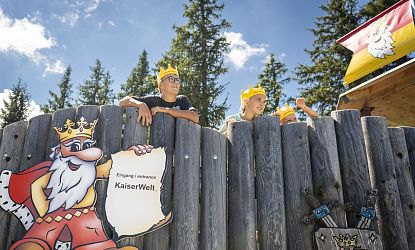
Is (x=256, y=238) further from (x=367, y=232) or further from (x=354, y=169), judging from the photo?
(x=354, y=169)

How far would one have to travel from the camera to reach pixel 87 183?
2.58 meters

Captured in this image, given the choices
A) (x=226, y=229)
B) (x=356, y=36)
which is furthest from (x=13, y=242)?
(x=356, y=36)

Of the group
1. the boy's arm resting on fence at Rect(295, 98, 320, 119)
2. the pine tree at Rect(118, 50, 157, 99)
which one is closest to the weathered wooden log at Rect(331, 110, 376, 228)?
the boy's arm resting on fence at Rect(295, 98, 320, 119)

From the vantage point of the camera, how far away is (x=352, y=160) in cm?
292

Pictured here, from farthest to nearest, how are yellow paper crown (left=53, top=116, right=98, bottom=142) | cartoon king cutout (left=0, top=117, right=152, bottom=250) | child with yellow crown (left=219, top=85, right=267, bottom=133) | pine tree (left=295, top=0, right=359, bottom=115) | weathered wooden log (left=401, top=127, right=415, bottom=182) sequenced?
pine tree (left=295, top=0, right=359, bottom=115), child with yellow crown (left=219, top=85, right=267, bottom=133), weathered wooden log (left=401, top=127, right=415, bottom=182), yellow paper crown (left=53, top=116, right=98, bottom=142), cartoon king cutout (left=0, top=117, right=152, bottom=250)

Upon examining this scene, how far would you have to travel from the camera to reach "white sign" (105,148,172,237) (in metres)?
2.49

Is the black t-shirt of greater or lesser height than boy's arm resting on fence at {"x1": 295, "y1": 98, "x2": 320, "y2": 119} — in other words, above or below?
above

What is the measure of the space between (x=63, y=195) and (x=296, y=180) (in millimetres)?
1986

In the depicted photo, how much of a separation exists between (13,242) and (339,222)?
268cm

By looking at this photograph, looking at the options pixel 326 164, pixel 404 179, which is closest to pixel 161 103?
pixel 326 164

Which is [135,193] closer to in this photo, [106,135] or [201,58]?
[106,135]

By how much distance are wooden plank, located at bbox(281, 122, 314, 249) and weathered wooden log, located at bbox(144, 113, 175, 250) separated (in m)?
1.03

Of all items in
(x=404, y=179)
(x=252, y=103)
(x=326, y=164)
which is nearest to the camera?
(x=326, y=164)

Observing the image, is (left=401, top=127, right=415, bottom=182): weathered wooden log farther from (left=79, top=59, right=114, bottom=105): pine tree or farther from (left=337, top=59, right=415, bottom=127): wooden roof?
(left=79, top=59, right=114, bottom=105): pine tree
